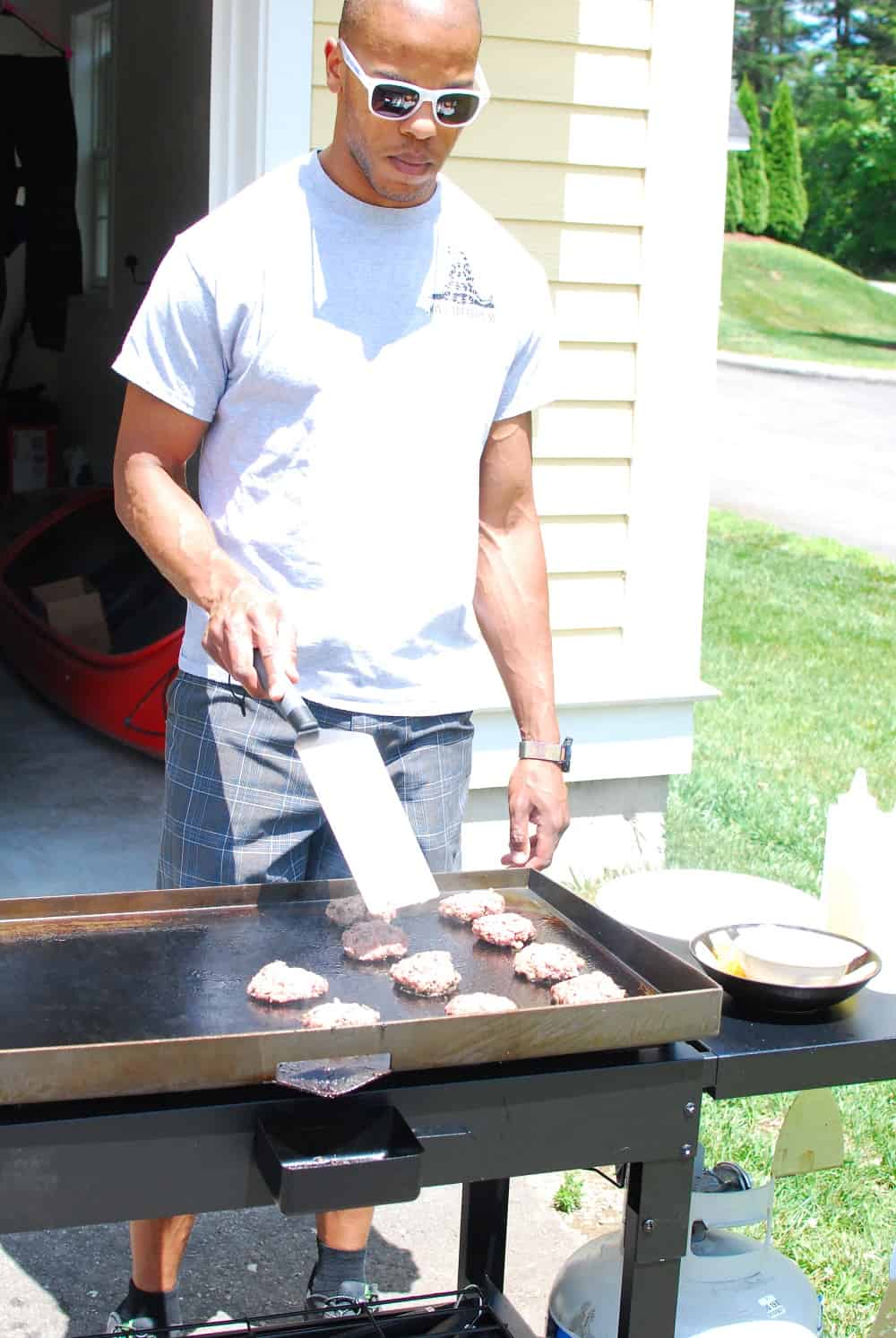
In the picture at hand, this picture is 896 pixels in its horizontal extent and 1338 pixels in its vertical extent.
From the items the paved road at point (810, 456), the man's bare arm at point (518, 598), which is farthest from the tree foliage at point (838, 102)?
the man's bare arm at point (518, 598)

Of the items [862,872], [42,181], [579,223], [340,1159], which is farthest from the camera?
[42,181]

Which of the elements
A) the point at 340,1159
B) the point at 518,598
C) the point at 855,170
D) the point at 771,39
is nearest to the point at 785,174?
the point at 855,170

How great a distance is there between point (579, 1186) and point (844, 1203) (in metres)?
0.56

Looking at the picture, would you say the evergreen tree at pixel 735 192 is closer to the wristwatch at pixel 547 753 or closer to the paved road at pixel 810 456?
the paved road at pixel 810 456

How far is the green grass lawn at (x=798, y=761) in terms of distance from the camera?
3.20 m

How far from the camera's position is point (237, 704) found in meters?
2.34

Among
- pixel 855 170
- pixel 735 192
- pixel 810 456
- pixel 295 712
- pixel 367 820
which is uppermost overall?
pixel 855 170

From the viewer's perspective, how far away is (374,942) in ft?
6.59

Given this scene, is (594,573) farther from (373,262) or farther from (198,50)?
(198,50)

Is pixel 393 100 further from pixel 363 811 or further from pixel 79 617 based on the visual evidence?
pixel 79 617

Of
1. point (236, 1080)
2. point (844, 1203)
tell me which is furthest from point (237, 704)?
point (844, 1203)

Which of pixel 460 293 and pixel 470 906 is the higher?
pixel 460 293

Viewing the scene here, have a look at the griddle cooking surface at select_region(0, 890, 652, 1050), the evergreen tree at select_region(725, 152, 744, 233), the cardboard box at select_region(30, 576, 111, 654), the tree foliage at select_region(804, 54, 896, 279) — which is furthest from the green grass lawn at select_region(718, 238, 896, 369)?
the griddle cooking surface at select_region(0, 890, 652, 1050)

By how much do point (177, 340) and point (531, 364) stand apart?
0.57 metres
